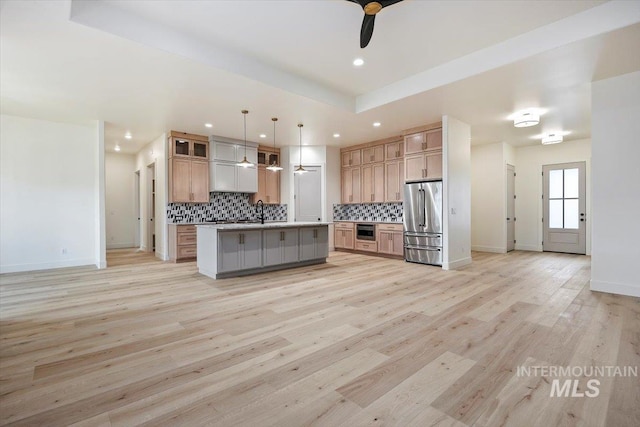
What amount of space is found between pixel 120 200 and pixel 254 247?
6.56m

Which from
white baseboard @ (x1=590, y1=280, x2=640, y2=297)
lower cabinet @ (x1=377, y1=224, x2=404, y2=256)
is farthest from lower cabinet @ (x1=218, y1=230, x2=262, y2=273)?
white baseboard @ (x1=590, y1=280, x2=640, y2=297)

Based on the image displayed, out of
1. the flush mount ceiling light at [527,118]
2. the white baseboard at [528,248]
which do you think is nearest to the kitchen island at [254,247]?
the flush mount ceiling light at [527,118]

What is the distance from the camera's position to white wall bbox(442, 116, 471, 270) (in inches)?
228

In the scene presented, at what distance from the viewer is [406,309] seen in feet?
11.2

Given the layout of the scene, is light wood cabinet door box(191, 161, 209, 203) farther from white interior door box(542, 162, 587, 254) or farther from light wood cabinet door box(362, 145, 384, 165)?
white interior door box(542, 162, 587, 254)

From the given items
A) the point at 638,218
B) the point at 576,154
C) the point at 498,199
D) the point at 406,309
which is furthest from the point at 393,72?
the point at 576,154

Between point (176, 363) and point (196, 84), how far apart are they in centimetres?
368

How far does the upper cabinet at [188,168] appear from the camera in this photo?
6.89 m

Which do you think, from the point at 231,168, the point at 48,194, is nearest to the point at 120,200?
the point at 48,194

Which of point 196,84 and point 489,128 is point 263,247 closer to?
point 196,84

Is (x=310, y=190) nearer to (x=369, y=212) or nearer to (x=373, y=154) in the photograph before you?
(x=369, y=212)

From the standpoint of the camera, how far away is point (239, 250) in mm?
5113

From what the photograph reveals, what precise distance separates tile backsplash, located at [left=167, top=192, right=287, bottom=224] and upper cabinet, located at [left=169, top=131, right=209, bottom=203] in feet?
1.07

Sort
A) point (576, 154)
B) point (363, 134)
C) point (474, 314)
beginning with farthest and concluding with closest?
point (576, 154)
point (363, 134)
point (474, 314)
